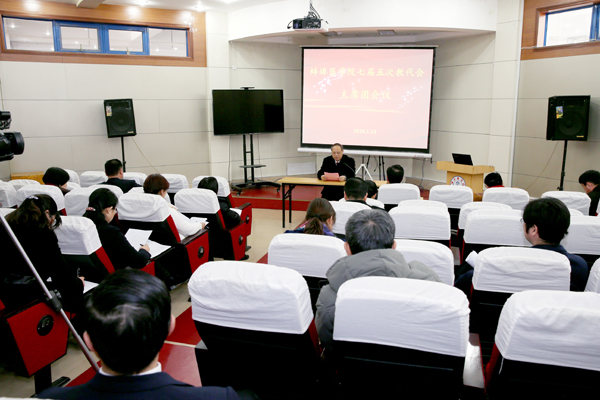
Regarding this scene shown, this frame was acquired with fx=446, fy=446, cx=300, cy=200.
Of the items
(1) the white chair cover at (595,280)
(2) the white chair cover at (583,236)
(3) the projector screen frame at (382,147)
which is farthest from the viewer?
(3) the projector screen frame at (382,147)

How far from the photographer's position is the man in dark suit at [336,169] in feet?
21.1

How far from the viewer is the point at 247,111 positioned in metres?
8.44

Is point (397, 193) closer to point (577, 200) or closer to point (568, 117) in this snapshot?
point (577, 200)

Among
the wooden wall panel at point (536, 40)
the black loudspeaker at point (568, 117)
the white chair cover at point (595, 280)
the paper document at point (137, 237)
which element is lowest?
the paper document at point (137, 237)

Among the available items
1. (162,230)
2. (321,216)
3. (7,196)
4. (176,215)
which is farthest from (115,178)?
(321,216)

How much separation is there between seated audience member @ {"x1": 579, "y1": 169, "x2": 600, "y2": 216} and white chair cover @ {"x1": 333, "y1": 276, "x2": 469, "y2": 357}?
3.85 meters

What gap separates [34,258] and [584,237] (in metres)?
3.27

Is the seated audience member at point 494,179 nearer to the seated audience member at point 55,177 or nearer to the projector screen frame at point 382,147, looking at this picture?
the projector screen frame at point 382,147

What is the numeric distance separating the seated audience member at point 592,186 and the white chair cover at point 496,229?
219 cm

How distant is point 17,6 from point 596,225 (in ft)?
27.3

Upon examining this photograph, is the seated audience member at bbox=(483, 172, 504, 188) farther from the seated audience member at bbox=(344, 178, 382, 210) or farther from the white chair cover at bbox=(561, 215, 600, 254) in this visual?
the white chair cover at bbox=(561, 215, 600, 254)

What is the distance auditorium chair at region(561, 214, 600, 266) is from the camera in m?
2.69

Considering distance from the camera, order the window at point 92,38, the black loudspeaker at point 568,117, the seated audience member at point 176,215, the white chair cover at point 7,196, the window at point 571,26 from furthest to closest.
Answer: the window at point 92,38
the window at point 571,26
the black loudspeaker at point 568,117
the white chair cover at point 7,196
the seated audience member at point 176,215

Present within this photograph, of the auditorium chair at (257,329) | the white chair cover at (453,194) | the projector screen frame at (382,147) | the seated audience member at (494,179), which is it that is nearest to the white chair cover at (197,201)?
the white chair cover at (453,194)
